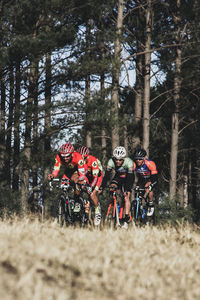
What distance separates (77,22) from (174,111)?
9519 millimetres

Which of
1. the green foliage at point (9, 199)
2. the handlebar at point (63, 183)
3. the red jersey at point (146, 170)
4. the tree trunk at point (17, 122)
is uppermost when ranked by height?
the tree trunk at point (17, 122)

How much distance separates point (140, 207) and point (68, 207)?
2.86 m

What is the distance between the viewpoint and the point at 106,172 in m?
12.4

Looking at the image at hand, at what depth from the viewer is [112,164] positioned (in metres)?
12.7

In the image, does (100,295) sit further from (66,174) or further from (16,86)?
(16,86)

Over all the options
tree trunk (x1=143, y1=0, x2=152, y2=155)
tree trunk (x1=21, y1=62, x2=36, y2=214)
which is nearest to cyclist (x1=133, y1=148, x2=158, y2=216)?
tree trunk (x1=21, y1=62, x2=36, y2=214)

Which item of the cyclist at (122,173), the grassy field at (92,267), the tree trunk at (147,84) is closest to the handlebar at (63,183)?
the cyclist at (122,173)

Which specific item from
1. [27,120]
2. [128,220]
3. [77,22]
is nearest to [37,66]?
[27,120]

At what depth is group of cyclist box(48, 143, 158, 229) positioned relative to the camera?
11.6 m

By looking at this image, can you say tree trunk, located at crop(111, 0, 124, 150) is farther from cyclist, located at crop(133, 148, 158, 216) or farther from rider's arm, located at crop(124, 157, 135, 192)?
rider's arm, located at crop(124, 157, 135, 192)

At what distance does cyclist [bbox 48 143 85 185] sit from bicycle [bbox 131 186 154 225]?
2204 millimetres

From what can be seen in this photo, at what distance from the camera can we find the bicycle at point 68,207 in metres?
11.4

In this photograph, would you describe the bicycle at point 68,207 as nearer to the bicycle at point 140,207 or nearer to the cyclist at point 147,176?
the bicycle at point 140,207

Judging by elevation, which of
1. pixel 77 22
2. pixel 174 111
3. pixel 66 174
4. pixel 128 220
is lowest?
pixel 128 220
